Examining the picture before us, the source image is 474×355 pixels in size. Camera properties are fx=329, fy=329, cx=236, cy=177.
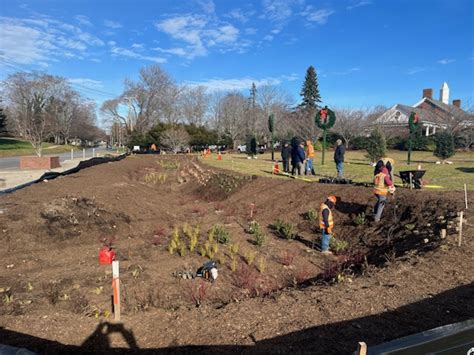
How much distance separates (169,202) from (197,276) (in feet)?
23.7

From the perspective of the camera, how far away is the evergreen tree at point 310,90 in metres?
55.9

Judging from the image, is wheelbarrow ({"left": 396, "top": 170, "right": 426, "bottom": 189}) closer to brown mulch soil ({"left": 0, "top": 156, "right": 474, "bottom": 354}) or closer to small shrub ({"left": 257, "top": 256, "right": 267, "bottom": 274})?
brown mulch soil ({"left": 0, "top": 156, "right": 474, "bottom": 354})

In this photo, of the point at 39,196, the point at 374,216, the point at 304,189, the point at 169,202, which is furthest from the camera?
the point at 169,202

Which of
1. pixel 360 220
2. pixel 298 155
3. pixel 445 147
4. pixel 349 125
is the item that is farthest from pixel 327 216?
pixel 349 125

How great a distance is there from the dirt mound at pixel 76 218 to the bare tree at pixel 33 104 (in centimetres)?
1709

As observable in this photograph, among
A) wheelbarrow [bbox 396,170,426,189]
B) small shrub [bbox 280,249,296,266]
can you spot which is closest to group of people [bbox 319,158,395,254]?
small shrub [bbox 280,249,296,266]

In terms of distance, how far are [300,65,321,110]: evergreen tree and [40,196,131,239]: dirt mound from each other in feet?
164

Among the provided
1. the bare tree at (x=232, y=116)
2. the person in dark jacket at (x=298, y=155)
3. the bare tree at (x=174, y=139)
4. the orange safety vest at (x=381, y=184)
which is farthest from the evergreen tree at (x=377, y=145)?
the bare tree at (x=232, y=116)

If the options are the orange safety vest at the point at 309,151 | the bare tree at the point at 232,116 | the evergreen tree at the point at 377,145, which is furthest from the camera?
the bare tree at the point at 232,116

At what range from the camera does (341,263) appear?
712 cm

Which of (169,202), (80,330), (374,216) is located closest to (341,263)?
(374,216)

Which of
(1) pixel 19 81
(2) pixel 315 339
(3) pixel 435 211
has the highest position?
(1) pixel 19 81

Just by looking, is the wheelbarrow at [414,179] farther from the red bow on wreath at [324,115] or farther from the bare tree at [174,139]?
the bare tree at [174,139]

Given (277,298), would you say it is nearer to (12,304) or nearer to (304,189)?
(12,304)
